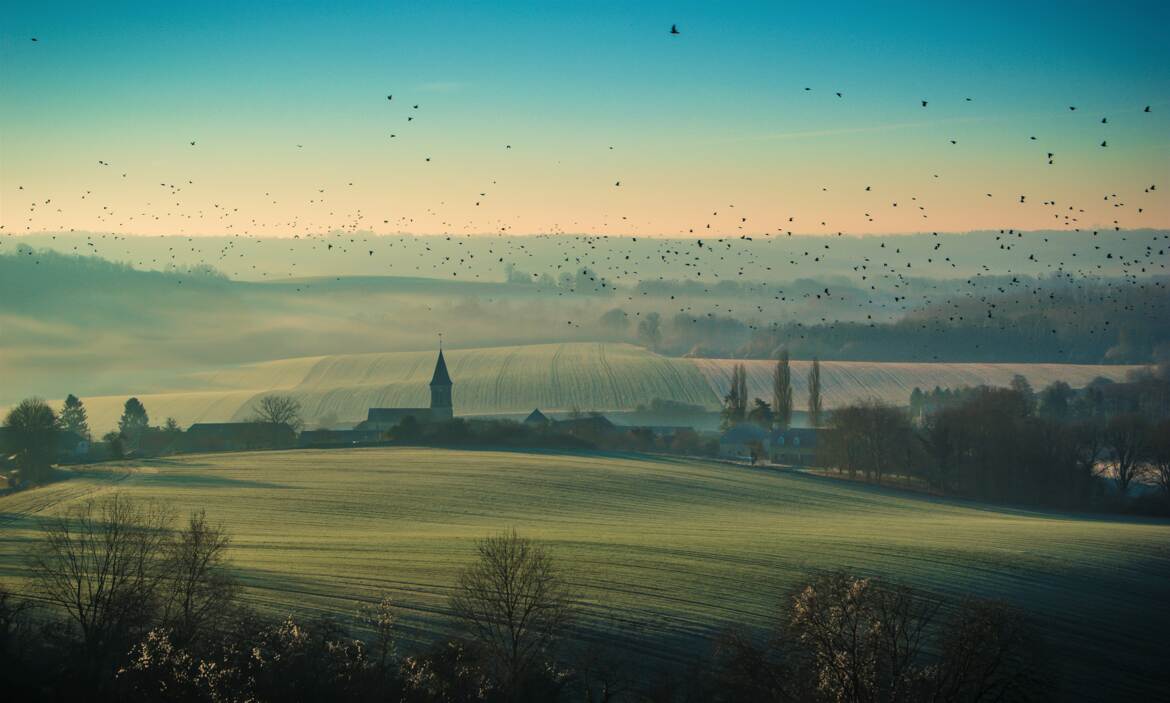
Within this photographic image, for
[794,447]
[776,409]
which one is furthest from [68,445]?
[776,409]

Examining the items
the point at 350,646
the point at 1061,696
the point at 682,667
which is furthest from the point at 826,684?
the point at 350,646

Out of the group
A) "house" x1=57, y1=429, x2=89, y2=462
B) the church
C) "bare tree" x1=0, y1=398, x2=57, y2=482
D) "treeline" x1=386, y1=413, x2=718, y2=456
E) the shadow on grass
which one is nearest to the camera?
the shadow on grass

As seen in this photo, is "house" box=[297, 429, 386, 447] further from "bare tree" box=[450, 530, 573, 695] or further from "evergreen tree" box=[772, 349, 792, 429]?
"bare tree" box=[450, 530, 573, 695]

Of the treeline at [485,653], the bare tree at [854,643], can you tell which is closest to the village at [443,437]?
the treeline at [485,653]

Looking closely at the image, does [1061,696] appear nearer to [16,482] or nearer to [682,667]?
[682,667]

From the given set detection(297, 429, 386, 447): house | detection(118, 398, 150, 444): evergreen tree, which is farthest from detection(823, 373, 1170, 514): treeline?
detection(118, 398, 150, 444): evergreen tree

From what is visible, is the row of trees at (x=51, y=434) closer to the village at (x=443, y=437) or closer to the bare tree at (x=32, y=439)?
the bare tree at (x=32, y=439)

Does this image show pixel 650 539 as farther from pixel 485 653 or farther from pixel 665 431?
pixel 665 431
